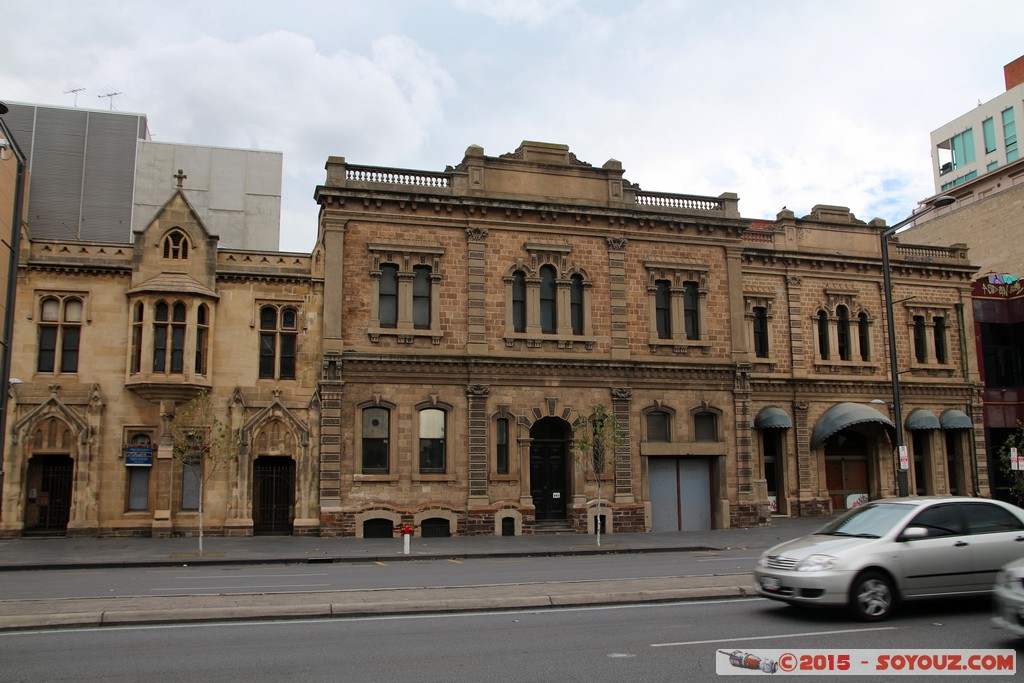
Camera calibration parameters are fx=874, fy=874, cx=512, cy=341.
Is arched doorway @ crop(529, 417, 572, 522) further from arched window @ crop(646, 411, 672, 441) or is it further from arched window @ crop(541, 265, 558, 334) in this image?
arched window @ crop(541, 265, 558, 334)

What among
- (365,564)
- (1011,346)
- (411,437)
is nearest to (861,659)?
(365,564)

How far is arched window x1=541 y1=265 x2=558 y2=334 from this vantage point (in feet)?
104

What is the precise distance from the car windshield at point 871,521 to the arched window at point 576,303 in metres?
19.3

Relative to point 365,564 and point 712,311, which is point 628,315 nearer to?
point 712,311

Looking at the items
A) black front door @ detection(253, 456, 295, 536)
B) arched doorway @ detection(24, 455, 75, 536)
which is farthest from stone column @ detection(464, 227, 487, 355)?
arched doorway @ detection(24, 455, 75, 536)

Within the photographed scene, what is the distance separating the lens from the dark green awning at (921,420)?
118 feet

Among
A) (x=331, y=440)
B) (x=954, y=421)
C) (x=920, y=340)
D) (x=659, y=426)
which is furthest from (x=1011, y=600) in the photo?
(x=920, y=340)

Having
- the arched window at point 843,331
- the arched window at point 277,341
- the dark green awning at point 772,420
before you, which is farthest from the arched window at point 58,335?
the arched window at point 843,331

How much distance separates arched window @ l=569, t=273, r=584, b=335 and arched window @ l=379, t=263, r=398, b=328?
6.37 meters

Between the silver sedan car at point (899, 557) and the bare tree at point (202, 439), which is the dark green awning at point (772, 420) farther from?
the silver sedan car at point (899, 557)

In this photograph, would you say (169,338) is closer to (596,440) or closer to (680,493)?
(596,440)

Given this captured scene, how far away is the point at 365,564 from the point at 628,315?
48.1 feet

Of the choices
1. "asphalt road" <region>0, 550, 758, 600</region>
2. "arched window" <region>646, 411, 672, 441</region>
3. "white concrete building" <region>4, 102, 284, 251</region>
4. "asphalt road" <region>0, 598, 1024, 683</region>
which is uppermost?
"white concrete building" <region>4, 102, 284, 251</region>

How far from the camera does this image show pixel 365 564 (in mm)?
21531
